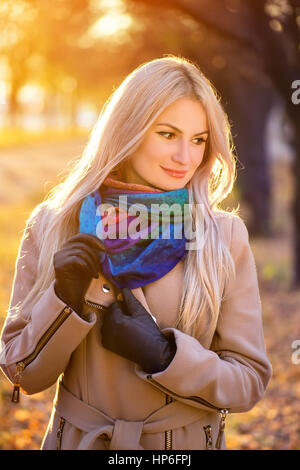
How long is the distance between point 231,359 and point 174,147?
0.90m

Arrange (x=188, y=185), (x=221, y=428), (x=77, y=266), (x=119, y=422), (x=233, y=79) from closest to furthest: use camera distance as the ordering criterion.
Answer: (x=77, y=266), (x=119, y=422), (x=221, y=428), (x=188, y=185), (x=233, y=79)

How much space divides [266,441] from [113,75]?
14.0m

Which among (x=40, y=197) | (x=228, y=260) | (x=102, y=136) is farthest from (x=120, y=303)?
(x=40, y=197)

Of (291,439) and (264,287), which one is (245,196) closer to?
(264,287)

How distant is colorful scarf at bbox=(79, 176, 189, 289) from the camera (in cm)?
259

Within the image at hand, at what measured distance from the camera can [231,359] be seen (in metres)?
2.59

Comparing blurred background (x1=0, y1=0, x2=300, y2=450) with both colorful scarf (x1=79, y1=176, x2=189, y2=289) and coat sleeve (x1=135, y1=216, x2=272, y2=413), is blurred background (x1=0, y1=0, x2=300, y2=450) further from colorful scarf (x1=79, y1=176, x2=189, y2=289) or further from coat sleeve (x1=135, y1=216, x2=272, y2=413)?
coat sleeve (x1=135, y1=216, x2=272, y2=413)

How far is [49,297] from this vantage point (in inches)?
97.6

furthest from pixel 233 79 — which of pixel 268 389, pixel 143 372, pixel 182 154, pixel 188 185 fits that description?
pixel 143 372

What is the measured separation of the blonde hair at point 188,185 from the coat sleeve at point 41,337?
8 cm

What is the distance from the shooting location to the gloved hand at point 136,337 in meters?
2.41

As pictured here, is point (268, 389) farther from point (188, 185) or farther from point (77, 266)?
point (77, 266)

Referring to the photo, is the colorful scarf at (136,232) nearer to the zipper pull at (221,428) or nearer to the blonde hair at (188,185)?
the blonde hair at (188,185)

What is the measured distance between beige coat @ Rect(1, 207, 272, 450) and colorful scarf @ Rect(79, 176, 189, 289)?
0.26ft
